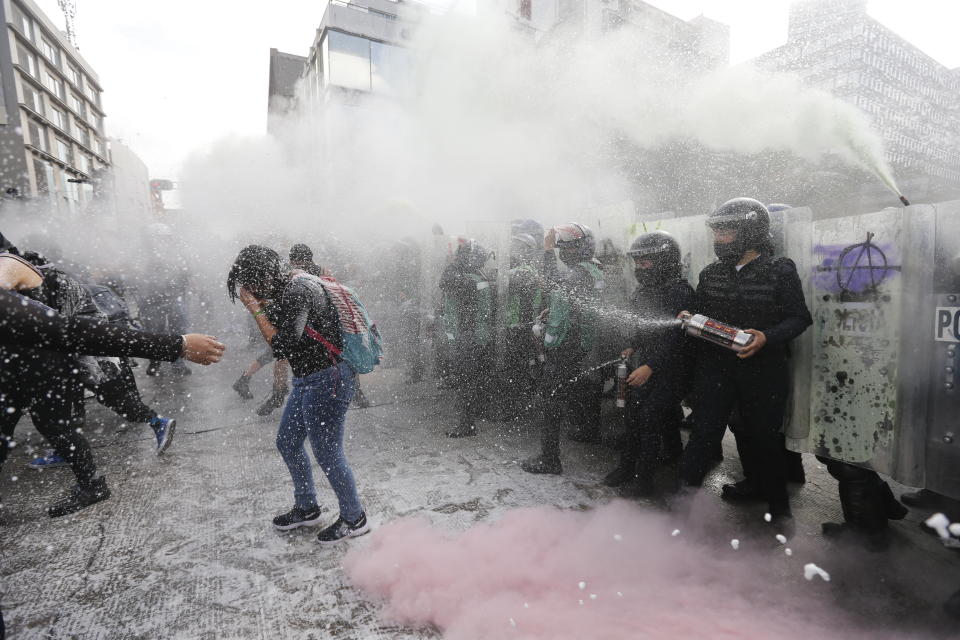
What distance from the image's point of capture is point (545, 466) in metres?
3.75

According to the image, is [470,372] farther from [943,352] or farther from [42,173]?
[42,173]

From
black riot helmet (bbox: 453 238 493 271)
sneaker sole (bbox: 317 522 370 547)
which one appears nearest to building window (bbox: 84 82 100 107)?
black riot helmet (bbox: 453 238 493 271)

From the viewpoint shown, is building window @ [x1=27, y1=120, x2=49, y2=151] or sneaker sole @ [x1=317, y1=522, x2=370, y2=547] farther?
building window @ [x1=27, y1=120, x2=49, y2=151]

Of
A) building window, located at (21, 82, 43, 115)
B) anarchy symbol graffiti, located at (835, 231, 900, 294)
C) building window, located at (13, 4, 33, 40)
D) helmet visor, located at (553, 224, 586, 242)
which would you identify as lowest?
anarchy symbol graffiti, located at (835, 231, 900, 294)

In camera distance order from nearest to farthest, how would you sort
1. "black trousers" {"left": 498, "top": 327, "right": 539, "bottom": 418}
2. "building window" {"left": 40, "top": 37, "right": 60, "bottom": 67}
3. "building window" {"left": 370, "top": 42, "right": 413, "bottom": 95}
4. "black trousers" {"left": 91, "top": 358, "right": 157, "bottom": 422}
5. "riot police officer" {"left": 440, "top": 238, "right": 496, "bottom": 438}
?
"black trousers" {"left": 91, "top": 358, "right": 157, "bottom": 422} < "riot police officer" {"left": 440, "top": 238, "right": 496, "bottom": 438} < "black trousers" {"left": 498, "top": 327, "right": 539, "bottom": 418} < "building window" {"left": 370, "top": 42, "right": 413, "bottom": 95} < "building window" {"left": 40, "top": 37, "right": 60, "bottom": 67}

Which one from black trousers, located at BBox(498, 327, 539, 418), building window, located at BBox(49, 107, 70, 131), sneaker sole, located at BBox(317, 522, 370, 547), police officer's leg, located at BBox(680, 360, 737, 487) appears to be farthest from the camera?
building window, located at BBox(49, 107, 70, 131)

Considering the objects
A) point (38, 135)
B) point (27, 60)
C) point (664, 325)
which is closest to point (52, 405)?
point (664, 325)

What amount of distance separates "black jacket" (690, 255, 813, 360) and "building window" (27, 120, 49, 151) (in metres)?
42.0

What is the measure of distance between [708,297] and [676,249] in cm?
42

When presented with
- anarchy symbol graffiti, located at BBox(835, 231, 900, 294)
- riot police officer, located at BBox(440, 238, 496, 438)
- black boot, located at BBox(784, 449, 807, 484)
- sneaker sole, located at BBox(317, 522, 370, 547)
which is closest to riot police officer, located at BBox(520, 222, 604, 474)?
riot police officer, located at BBox(440, 238, 496, 438)

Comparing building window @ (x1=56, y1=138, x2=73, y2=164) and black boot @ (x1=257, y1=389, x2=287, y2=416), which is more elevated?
building window @ (x1=56, y1=138, x2=73, y2=164)

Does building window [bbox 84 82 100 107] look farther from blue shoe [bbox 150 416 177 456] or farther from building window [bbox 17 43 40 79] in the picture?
blue shoe [bbox 150 416 177 456]

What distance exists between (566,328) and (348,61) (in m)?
17.9

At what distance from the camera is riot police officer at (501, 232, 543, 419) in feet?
15.9
